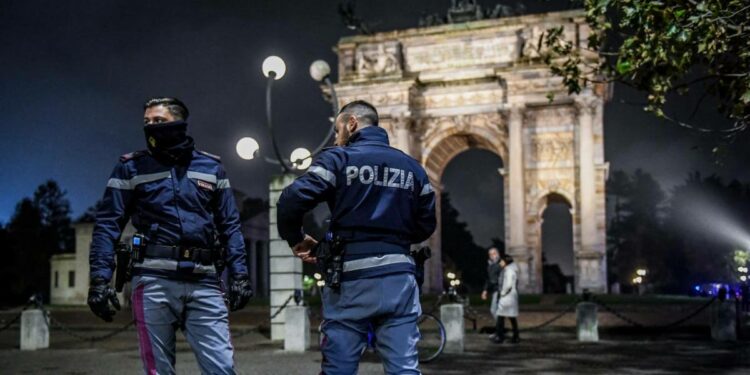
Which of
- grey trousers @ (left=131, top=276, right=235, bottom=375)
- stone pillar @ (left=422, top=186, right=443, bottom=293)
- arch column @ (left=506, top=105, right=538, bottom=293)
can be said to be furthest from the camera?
stone pillar @ (left=422, top=186, right=443, bottom=293)

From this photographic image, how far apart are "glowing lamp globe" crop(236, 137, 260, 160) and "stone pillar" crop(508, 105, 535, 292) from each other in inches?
1169

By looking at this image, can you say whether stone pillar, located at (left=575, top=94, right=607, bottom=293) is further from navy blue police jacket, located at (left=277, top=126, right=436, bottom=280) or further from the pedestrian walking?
navy blue police jacket, located at (left=277, top=126, right=436, bottom=280)

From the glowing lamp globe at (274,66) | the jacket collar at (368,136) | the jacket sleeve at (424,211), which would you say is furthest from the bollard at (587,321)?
the jacket collar at (368,136)

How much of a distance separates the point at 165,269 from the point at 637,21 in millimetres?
7265

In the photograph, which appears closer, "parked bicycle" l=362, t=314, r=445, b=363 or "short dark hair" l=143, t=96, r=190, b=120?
"short dark hair" l=143, t=96, r=190, b=120

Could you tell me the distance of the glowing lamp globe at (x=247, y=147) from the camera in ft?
57.0

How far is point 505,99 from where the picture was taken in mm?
46281

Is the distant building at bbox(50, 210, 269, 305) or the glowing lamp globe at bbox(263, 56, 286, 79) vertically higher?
the glowing lamp globe at bbox(263, 56, 286, 79)

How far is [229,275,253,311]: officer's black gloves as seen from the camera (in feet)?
18.8

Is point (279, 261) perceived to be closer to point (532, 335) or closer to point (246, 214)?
point (532, 335)

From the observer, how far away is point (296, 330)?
1594cm

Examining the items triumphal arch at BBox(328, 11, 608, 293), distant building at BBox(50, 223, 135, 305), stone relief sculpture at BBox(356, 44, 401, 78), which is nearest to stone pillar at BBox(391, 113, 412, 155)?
triumphal arch at BBox(328, 11, 608, 293)

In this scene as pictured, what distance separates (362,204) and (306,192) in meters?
0.34

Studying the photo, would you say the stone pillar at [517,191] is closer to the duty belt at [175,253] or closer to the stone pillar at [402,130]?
the stone pillar at [402,130]
